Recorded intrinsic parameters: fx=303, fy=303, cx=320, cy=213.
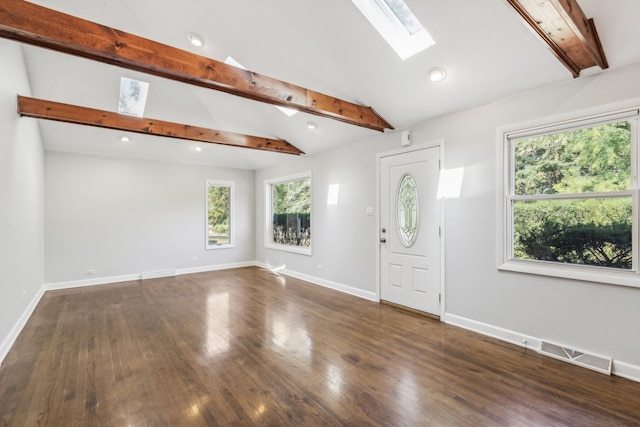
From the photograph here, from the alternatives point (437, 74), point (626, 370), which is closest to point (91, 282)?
point (437, 74)

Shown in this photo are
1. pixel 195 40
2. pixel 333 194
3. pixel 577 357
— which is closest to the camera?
pixel 577 357

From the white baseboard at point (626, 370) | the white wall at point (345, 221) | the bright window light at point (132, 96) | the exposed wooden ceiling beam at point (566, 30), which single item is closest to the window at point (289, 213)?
the white wall at point (345, 221)

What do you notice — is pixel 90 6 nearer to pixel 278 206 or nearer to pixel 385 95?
pixel 385 95

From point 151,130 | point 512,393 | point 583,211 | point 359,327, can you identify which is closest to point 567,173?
point 583,211

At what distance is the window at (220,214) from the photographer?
7.12 metres

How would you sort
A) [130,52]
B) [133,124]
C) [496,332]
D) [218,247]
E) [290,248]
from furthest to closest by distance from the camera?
[218,247] < [290,248] < [133,124] < [496,332] < [130,52]

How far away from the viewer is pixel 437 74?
3.04 m

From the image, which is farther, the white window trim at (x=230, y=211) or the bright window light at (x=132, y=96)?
the white window trim at (x=230, y=211)

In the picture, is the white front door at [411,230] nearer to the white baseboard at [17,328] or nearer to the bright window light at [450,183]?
the bright window light at [450,183]

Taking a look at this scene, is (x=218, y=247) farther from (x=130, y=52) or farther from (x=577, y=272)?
(x=577, y=272)

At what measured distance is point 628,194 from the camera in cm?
243

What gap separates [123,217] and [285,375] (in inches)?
205

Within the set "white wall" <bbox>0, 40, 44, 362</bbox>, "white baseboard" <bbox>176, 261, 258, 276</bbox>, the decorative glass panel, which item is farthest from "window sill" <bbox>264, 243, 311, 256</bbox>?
"white wall" <bbox>0, 40, 44, 362</bbox>

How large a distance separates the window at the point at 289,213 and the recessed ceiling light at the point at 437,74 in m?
3.17
